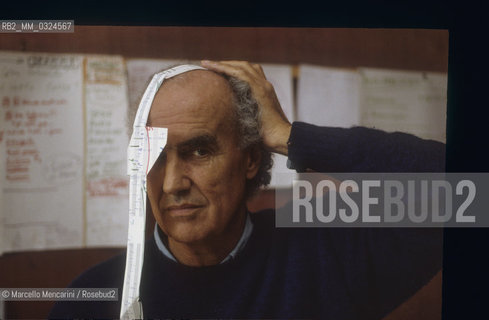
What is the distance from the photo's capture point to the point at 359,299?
6.32ft

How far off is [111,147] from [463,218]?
157cm

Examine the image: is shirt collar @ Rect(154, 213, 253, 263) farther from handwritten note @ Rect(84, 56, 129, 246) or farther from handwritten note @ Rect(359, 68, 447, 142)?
handwritten note @ Rect(359, 68, 447, 142)

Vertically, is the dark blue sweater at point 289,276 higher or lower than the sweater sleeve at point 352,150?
lower

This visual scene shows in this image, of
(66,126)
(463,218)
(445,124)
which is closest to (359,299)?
(463,218)

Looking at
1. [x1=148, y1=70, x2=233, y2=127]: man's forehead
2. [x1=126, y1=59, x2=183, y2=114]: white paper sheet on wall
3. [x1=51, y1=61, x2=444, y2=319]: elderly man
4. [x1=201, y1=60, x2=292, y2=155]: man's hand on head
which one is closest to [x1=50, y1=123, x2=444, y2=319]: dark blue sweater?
[x1=51, y1=61, x2=444, y2=319]: elderly man

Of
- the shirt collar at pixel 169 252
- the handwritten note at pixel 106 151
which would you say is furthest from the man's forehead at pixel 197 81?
the shirt collar at pixel 169 252

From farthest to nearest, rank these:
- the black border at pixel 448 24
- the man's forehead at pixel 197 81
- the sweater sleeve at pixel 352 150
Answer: the black border at pixel 448 24 < the man's forehead at pixel 197 81 < the sweater sleeve at pixel 352 150

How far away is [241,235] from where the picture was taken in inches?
74.9

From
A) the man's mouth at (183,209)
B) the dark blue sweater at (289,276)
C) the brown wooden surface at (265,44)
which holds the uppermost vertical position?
the brown wooden surface at (265,44)

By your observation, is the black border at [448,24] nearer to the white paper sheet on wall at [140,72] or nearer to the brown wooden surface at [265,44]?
the brown wooden surface at [265,44]

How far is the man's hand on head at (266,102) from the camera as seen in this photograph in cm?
184

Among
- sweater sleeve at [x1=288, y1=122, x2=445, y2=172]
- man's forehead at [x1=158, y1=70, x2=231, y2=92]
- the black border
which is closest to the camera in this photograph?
sweater sleeve at [x1=288, y1=122, x2=445, y2=172]

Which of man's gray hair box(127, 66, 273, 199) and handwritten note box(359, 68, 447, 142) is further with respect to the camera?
handwritten note box(359, 68, 447, 142)

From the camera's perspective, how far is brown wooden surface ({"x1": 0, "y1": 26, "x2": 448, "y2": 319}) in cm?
192
